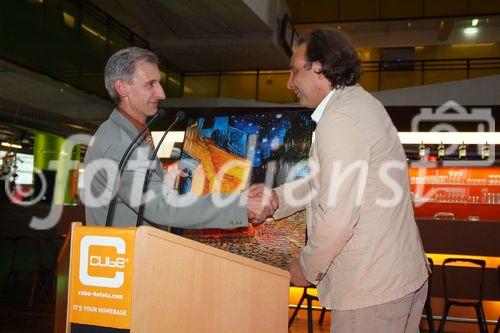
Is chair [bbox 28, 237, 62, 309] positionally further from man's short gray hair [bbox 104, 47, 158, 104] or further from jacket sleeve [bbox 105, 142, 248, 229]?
jacket sleeve [bbox 105, 142, 248, 229]

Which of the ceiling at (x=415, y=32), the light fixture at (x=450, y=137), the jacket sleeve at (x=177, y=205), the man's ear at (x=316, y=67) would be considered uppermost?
the ceiling at (x=415, y=32)

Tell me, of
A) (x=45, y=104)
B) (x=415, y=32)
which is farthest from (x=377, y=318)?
(x=415, y=32)

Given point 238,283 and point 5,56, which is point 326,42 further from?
point 5,56

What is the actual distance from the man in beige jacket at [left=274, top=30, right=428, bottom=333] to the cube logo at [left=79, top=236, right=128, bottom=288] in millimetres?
693

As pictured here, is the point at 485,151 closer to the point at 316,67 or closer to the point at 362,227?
the point at 316,67

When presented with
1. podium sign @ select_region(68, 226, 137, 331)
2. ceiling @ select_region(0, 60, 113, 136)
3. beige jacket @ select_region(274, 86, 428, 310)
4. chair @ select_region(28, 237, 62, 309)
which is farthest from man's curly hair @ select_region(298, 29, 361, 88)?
ceiling @ select_region(0, 60, 113, 136)

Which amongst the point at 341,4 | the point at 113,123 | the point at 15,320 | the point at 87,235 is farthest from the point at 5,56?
the point at 341,4

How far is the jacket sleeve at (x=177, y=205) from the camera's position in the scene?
2.10 metres

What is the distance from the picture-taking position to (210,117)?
10.4 ft

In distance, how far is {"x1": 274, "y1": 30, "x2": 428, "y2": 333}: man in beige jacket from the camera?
5.46ft

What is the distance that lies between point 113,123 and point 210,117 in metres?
0.93

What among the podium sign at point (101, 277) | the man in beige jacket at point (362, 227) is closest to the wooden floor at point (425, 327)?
the man in beige jacket at point (362, 227)

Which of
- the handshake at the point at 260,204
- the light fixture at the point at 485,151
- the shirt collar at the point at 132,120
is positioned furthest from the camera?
the light fixture at the point at 485,151

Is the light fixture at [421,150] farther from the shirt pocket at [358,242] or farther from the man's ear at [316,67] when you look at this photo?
the shirt pocket at [358,242]
